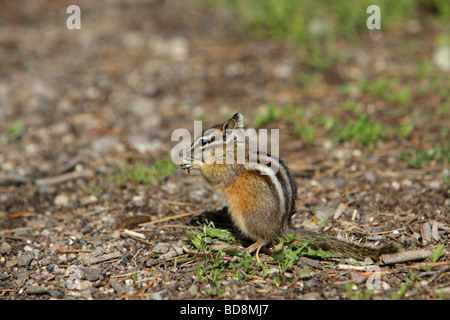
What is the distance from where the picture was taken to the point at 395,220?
3.91 metres

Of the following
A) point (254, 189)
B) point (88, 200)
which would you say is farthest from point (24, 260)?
point (254, 189)

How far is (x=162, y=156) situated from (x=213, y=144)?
1.63m

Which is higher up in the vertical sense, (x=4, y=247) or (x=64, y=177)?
(x=64, y=177)

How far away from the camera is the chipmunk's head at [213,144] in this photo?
368 centimetres

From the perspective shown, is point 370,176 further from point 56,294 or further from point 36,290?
point 36,290

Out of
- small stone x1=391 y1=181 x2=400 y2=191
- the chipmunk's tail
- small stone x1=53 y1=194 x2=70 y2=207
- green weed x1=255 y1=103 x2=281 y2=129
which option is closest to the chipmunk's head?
the chipmunk's tail

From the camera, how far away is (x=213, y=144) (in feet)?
12.2

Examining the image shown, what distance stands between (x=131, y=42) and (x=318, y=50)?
2.76 m

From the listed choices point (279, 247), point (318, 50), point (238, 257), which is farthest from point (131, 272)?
point (318, 50)

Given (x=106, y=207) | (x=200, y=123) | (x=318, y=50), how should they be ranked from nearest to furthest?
(x=106, y=207)
(x=200, y=123)
(x=318, y=50)

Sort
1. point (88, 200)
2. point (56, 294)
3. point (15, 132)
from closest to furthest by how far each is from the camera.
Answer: point (56, 294)
point (88, 200)
point (15, 132)

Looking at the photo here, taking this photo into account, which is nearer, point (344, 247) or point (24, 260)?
point (344, 247)

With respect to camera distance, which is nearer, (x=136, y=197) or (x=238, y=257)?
(x=238, y=257)

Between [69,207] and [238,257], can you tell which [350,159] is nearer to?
[238,257]
